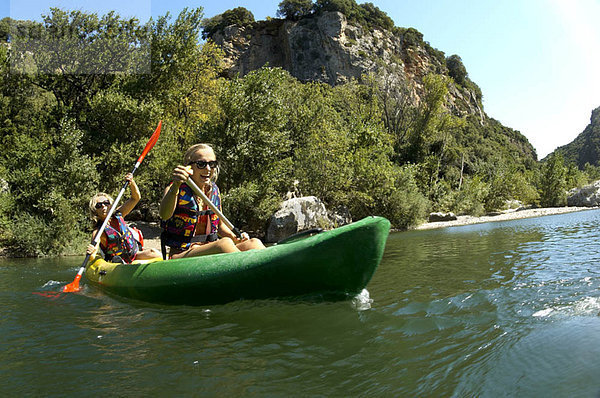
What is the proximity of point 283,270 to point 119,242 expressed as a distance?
10.5ft

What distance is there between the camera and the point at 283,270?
349 centimetres

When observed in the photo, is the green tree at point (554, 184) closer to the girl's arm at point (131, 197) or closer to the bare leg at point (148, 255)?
the bare leg at point (148, 255)

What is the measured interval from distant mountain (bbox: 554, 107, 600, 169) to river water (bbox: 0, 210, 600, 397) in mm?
78013

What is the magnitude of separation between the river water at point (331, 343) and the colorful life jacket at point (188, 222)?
749mm

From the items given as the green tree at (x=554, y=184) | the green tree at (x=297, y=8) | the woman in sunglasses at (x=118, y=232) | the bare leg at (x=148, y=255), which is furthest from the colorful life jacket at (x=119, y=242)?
the green tree at (x=297, y=8)

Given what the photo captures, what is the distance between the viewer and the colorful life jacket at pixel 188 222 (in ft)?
14.1

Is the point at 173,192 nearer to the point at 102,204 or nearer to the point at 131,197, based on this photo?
the point at 131,197

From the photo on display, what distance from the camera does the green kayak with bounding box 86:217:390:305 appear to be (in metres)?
3.34

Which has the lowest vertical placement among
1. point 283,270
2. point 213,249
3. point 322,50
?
point 283,270

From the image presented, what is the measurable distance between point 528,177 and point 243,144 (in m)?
30.7

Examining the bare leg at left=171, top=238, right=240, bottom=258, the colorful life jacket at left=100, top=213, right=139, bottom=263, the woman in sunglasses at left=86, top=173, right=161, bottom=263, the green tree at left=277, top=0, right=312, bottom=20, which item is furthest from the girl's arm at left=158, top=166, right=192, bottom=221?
the green tree at left=277, top=0, right=312, bottom=20

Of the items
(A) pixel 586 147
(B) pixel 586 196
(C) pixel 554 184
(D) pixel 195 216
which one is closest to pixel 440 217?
(C) pixel 554 184

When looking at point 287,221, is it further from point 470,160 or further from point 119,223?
point 470,160

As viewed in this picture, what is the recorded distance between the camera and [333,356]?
2633 mm
